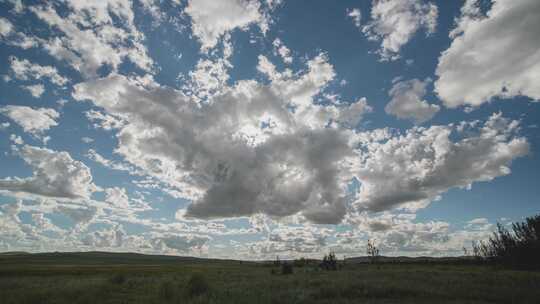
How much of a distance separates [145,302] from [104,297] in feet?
16.8

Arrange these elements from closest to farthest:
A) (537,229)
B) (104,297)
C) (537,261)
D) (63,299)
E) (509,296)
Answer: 1. (509,296)
2. (63,299)
3. (104,297)
4. (537,261)
5. (537,229)

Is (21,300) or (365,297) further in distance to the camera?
(365,297)

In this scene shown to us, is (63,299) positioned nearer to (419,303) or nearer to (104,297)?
(104,297)

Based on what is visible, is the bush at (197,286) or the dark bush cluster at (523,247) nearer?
the bush at (197,286)

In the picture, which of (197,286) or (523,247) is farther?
(523,247)

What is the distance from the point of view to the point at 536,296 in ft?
57.3

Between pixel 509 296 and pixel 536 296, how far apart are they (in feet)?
4.12

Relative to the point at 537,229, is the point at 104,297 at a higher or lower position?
lower

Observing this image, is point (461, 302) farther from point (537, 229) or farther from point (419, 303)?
point (537, 229)

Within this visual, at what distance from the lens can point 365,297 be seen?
65.1 ft

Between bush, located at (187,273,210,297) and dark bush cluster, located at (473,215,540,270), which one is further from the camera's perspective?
dark bush cluster, located at (473,215,540,270)


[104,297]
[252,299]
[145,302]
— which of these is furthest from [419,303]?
[104,297]

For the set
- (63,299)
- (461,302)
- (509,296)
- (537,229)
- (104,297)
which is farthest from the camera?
(537,229)

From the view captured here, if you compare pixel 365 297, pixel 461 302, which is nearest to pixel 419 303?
pixel 461 302
